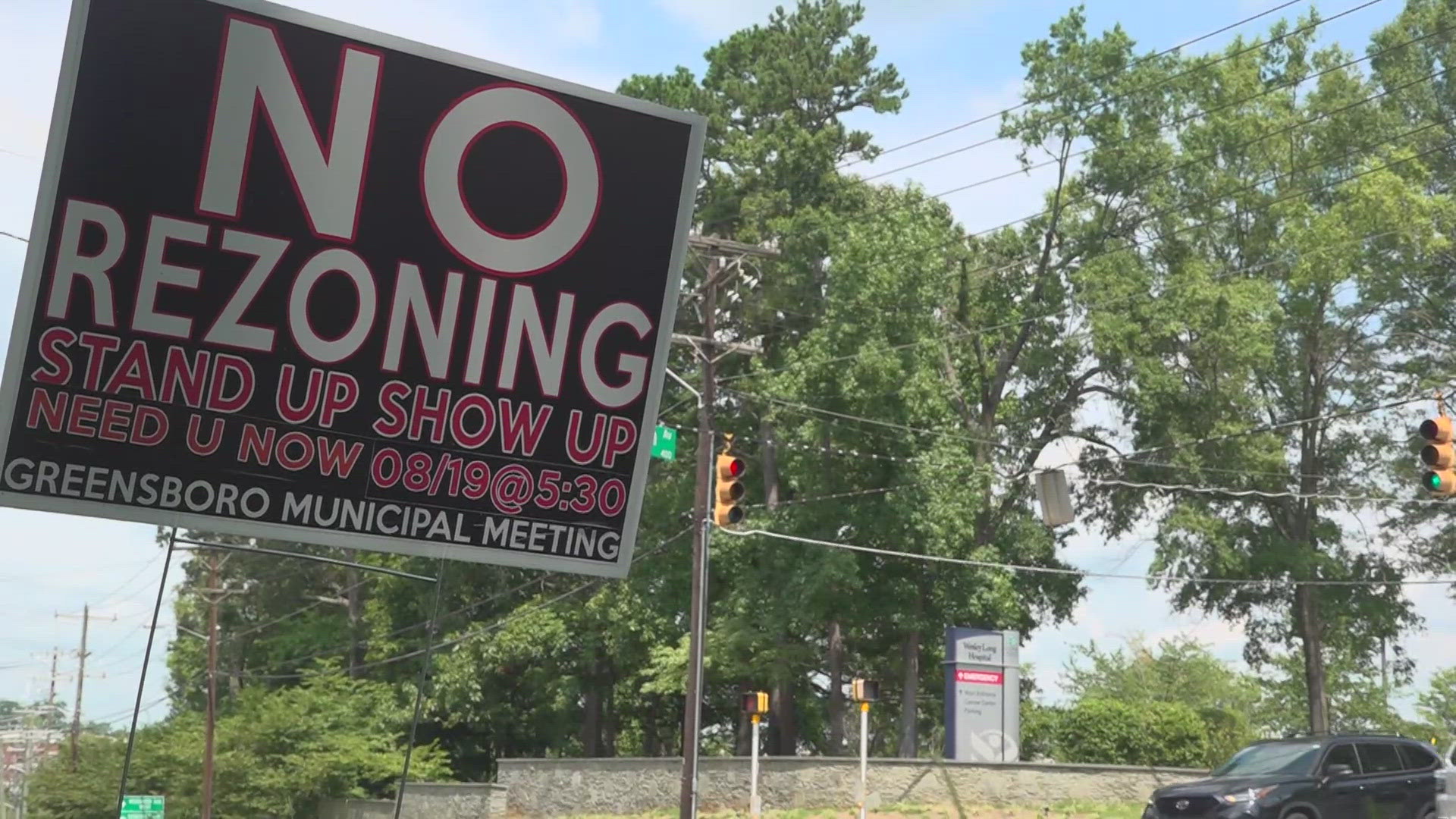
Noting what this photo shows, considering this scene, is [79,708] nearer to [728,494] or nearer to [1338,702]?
[728,494]

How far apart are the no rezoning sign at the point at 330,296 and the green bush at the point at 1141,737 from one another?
28397 millimetres

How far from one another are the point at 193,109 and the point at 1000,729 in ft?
90.3

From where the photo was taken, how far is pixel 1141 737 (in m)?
32.9

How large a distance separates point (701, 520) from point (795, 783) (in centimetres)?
654

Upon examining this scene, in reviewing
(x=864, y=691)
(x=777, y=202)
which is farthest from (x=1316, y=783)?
(x=777, y=202)

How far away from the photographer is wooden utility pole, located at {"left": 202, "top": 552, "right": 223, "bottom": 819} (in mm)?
6539

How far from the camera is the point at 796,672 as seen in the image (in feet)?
136

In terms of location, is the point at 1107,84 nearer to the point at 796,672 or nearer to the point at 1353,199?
the point at 1353,199

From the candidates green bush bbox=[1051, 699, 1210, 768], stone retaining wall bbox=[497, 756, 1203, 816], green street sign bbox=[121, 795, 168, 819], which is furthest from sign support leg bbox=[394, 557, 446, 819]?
green bush bbox=[1051, 699, 1210, 768]

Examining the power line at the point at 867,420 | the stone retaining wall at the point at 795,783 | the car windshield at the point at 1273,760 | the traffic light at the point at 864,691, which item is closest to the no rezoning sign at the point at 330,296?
the car windshield at the point at 1273,760

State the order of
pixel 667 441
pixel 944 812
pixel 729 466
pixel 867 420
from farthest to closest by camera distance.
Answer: pixel 867 420, pixel 944 812, pixel 667 441, pixel 729 466

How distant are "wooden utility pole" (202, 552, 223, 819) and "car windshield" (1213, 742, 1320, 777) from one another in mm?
14183

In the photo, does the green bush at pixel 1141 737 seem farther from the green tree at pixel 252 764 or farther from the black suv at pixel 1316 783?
the green tree at pixel 252 764

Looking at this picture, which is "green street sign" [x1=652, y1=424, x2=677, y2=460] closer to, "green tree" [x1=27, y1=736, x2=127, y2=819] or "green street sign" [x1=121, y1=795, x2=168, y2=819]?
"green tree" [x1=27, y1=736, x2=127, y2=819]
